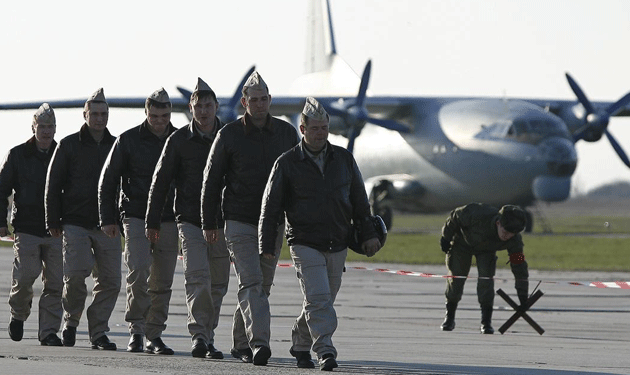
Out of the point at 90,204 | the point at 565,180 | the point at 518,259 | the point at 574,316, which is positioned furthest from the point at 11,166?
the point at 565,180

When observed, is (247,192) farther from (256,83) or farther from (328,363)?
(328,363)

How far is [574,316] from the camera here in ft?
52.3

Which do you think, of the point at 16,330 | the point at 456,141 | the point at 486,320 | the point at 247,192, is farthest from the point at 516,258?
the point at 456,141

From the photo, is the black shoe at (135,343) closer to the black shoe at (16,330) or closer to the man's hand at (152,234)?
the man's hand at (152,234)

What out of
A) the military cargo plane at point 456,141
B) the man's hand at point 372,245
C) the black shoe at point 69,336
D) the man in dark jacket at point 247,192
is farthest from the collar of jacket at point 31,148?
the military cargo plane at point 456,141

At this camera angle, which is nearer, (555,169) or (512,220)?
(512,220)

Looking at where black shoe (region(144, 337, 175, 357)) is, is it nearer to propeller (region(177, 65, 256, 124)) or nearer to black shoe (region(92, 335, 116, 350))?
black shoe (region(92, 335, 116, 350))

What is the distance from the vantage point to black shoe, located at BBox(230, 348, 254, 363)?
9.95 metres

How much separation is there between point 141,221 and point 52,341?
1.29 metres

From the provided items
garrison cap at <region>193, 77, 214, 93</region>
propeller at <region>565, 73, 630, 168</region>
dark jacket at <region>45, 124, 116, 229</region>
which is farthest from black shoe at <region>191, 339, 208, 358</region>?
propeller at <region>565, 73, 630, 168</region>

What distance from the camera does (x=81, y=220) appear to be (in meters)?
11.4

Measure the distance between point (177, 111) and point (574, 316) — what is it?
36949 mm

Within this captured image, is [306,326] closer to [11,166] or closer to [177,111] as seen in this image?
[11,166]

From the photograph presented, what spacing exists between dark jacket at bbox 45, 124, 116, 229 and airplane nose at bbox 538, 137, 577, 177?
110ft
